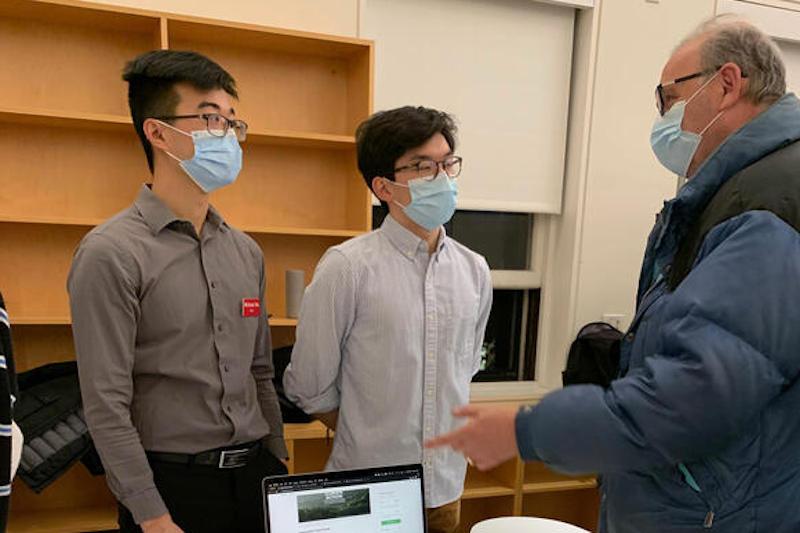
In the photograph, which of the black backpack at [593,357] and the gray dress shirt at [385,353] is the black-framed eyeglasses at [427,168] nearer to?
the gray dress shirt at [385,353]

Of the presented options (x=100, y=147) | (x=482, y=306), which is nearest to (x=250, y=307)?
(x=482, y=306)

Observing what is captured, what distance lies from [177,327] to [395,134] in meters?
0.74

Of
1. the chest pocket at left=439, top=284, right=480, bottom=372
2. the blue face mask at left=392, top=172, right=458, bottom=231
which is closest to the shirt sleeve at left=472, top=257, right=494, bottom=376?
the chest pocket at left=439, top=284, right=480, bottom=372

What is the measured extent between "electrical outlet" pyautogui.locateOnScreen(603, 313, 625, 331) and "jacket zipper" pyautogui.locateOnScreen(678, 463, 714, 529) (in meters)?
2.31

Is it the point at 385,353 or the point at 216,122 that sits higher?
the point at 216,122

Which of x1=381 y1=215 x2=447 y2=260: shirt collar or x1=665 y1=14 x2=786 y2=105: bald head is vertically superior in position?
x1=665 y1=14 x2=786 y2=105: bald head

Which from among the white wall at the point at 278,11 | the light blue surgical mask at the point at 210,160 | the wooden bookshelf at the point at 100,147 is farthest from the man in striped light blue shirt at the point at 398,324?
the white wall at the point at 278,11

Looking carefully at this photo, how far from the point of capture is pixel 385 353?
4.94 feet

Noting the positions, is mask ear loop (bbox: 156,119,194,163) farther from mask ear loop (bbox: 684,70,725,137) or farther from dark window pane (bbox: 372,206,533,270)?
dark window pane (bbox: 372,206,533,270)

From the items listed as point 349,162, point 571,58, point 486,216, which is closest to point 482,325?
point 349,162

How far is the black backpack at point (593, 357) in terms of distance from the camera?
9.31 feet

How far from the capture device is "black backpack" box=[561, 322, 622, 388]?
2.84 metres

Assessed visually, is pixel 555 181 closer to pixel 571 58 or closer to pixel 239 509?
pixel 571 58

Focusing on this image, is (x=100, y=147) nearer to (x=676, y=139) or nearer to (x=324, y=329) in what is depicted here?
(x=324, y=329)
